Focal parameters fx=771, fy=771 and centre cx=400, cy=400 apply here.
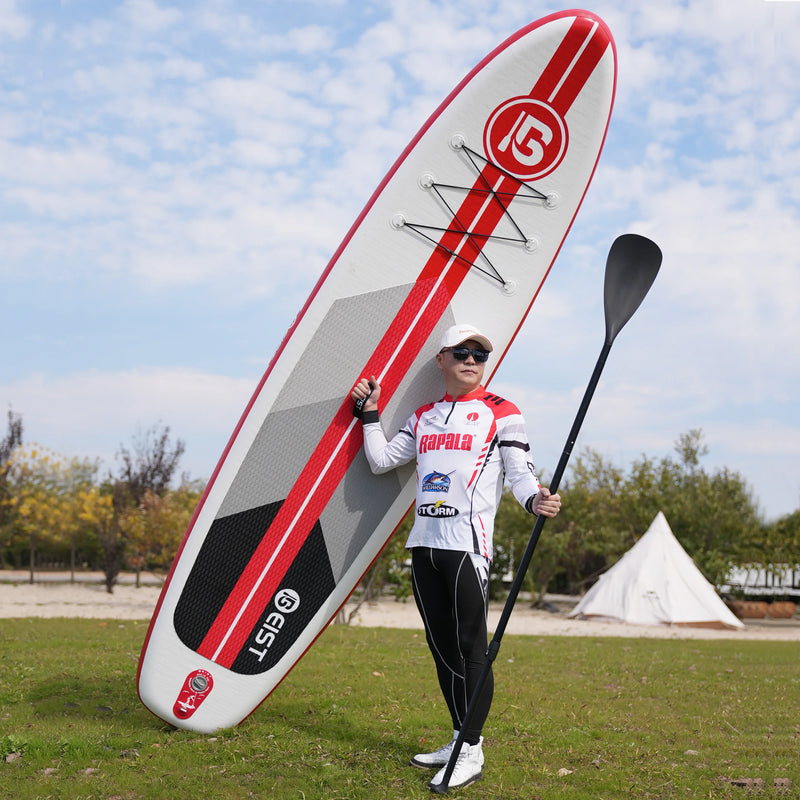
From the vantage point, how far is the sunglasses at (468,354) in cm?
340

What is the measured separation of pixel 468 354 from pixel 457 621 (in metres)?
1.13

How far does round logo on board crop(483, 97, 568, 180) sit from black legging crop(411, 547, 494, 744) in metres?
2.02

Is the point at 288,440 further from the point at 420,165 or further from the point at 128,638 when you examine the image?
the point at 128,638

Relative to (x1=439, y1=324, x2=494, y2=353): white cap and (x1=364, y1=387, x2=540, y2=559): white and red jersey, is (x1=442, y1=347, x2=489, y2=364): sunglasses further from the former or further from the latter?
(x1=364, y1=387, x2=540, y2=559): white and red jersey

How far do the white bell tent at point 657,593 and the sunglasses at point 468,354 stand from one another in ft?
39.0

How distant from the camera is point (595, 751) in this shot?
3.61 m

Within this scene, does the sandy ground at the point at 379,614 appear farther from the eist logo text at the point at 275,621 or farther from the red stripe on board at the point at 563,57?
the red stripe on board at the point at 563,57

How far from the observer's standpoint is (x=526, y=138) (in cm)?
388

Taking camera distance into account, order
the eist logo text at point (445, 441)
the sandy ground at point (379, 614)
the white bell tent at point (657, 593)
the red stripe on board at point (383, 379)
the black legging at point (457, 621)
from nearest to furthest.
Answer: the black legging at point (457, 621)
the eist logo text at point (445, 441)
the red stripe on board at point (383, 379)
the sandy ground at point (379, 614)
the white bell tent at point (657, 593)

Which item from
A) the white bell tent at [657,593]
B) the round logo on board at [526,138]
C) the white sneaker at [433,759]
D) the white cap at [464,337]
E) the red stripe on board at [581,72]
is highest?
the red stripe on board at [581,72]

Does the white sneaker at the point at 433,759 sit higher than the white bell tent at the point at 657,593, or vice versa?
the white sneaker at the point at 433,759

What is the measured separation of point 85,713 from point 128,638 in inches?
136

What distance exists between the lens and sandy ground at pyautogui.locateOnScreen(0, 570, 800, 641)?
1171 cm

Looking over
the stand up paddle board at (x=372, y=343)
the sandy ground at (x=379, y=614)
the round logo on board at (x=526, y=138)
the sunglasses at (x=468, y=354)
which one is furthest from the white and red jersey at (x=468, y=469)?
the sandy ground at (x=379, y=614)
